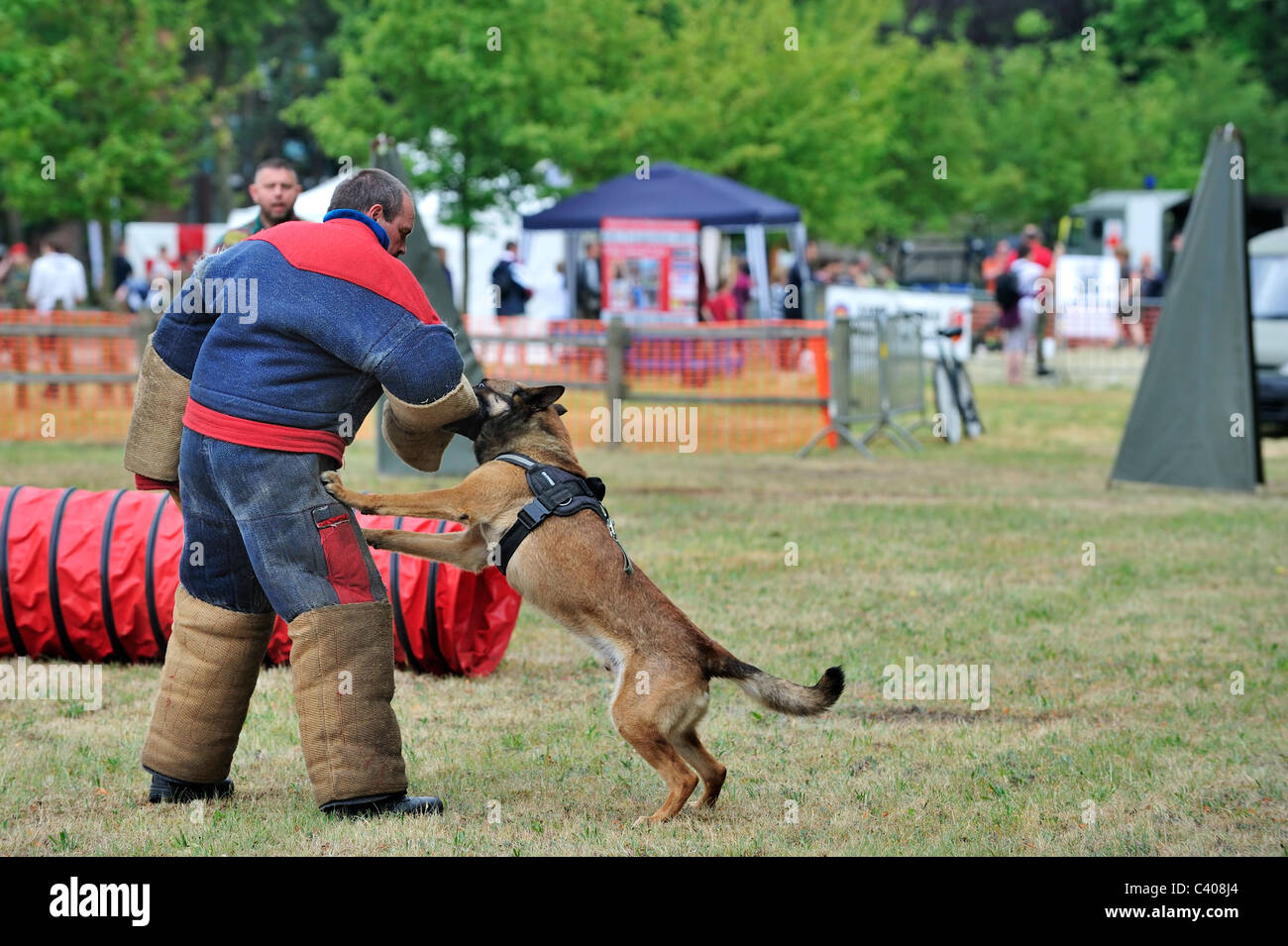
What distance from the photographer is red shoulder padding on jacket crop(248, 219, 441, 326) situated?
4.45m

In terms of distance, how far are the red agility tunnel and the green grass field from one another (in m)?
0.20

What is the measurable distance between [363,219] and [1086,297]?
2870cm

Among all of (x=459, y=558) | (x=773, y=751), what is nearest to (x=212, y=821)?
(x=459, y=558)

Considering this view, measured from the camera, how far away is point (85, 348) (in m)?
16.2

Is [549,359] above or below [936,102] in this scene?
below

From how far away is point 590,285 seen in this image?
24.7 m

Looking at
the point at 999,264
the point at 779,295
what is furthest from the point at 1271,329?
the point at 999,264

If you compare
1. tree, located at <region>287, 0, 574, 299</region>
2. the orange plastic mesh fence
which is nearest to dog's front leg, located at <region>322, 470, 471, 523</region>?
the orange plastic mesh fence

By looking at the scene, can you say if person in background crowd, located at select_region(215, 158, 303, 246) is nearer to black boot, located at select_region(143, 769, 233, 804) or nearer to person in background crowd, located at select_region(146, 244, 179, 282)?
black boot, located at select_region(143, 769, 233, 804)

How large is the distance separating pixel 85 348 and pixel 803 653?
11.6m

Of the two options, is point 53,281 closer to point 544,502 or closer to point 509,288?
point 509,288

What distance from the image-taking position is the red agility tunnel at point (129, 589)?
6566 mm

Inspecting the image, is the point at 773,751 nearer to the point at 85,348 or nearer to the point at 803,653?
the point at 803,653
